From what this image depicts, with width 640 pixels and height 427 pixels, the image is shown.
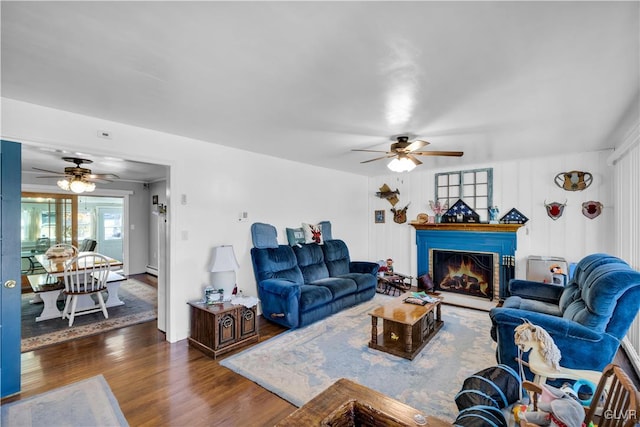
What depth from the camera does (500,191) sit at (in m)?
5.21

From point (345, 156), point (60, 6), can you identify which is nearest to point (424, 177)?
point (345, 156)

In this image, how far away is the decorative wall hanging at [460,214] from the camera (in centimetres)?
547

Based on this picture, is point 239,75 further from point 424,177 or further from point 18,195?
point 424,177

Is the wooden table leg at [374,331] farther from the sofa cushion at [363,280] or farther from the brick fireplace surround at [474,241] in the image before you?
the brick fireplace surround at [474,241]

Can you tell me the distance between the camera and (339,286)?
14.3 feet

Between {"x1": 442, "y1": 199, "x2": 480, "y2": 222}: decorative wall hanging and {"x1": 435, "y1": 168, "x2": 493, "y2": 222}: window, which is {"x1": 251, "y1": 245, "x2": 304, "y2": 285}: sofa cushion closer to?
{"x1": 442, "y1": 199, "x2": 480, "y2": 222}: decorative wall hanging

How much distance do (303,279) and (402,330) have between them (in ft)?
6.01

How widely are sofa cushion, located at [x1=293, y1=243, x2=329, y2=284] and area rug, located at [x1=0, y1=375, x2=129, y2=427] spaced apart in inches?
109

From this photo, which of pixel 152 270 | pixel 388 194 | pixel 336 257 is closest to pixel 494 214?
pixel 388 194

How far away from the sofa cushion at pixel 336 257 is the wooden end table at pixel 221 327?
76.9 inches

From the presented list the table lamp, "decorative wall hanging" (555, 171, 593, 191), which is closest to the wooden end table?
the table lamp

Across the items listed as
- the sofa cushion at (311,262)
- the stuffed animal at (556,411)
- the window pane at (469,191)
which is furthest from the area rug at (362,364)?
the window pane at (469,191)

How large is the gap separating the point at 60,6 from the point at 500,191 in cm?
593

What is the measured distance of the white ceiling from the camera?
57.2 inches
